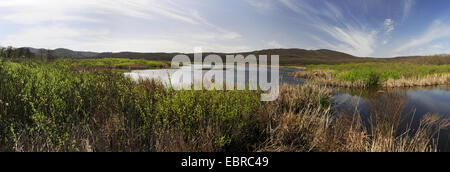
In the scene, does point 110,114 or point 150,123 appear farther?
point 150,123

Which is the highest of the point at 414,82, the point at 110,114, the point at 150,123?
the point at 414,82

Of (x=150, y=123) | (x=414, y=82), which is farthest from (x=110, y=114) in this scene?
(x=414, y=82)

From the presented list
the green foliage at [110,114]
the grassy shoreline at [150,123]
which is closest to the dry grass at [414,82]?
the grassy shoreline at [150,123]

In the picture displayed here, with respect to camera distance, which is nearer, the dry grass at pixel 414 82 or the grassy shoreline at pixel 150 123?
the grassy shoreline at pixel 150 123

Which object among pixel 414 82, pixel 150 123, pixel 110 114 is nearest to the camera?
pixel 110 114

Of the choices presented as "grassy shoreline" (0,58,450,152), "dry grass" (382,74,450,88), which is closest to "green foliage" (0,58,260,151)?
"grassy shoreline" (0,58,450,152)

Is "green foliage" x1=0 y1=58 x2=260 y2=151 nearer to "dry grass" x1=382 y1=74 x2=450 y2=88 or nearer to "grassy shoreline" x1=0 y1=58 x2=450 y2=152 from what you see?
"grassy shoreline" x1=0 y1=58 x2=450 y2=152

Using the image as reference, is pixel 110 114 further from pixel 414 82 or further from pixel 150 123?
pixel 414 82

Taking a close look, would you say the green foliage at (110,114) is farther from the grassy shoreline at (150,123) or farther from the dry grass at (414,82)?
the dry grass at (414,82)

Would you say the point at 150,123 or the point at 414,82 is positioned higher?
the point at 414,82

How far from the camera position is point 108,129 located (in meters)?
3.48

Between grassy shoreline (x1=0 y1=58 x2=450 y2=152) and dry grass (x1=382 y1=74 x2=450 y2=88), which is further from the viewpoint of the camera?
dry grass (x1=382 y1=74 x2=450 y2=88)
